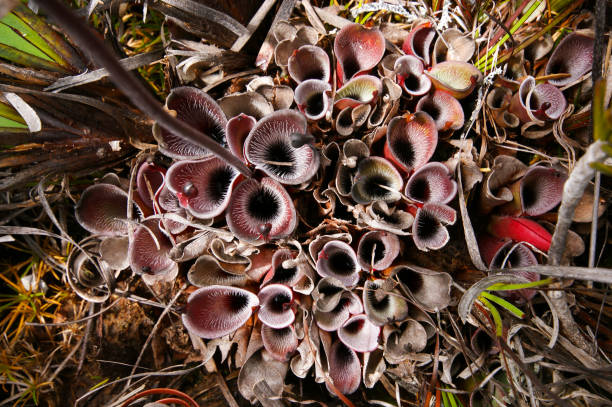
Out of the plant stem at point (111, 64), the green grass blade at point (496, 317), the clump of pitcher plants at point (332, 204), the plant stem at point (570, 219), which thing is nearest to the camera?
the plant stem at point (111, 64)

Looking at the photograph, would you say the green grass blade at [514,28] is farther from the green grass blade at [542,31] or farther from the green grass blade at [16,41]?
the green grass blade at [16,41]

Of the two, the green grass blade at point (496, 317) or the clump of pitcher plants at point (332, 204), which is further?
the clump of pitcher plants at point (332, 204)

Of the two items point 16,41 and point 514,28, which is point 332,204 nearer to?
point 514,28

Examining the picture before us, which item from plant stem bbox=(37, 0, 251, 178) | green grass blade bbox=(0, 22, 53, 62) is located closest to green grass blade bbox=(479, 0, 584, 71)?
plant stem bbox=(37, 0, 251, 178)

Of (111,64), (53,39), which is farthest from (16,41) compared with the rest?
(111,64)

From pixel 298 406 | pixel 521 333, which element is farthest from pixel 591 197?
pixel 298 406

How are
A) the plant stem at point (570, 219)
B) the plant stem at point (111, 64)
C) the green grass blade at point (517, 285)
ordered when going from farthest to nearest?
1. the green grass blade at point (517, 285)
2. the plant stem at point (570, 219)
3. the plant stem at point (111, 64)

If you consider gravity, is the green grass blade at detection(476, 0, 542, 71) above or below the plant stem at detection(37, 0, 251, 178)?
below

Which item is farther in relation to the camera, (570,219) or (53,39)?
(53,39)

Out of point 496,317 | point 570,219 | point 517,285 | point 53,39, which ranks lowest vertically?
point 496,317

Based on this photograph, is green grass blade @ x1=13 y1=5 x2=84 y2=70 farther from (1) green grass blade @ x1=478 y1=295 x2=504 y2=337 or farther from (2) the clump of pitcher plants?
(1) green grass blade @ x1=478 y1=295 x2=504 y2=337

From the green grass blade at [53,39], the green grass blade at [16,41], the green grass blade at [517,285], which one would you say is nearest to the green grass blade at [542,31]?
the green grass blade at [517,285]
